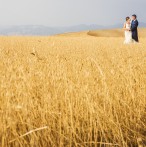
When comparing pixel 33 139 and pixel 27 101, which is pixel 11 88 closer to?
pixel 27 101

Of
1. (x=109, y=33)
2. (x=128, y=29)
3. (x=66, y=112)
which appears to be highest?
(x=128, y=29)

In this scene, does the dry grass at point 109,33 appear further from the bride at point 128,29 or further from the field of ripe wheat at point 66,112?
the field of ripe wheat at point 66,112

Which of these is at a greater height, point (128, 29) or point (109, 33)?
point (128, 29)

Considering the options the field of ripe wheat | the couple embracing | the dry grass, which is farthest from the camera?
the dry grass

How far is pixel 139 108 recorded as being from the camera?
9.51ft

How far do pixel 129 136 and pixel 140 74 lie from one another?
3.85ft

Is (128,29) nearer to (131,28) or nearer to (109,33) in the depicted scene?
(131,28)

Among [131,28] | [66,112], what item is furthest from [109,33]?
[66,112]

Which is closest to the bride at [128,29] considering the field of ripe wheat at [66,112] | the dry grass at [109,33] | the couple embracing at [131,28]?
the couple embracing at [131,28]

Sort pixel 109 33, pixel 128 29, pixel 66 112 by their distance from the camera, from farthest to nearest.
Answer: pixel 109 33 < pixel 128 29 < pixel 66 112

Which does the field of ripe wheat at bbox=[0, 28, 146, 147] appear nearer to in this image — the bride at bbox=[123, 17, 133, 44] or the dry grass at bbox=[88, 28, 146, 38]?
the bride at bbox=[123, 17, 133, 44]

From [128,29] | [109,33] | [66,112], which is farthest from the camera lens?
[109,33]

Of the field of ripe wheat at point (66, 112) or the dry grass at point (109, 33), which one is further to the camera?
the dry grass at point (109, 33)

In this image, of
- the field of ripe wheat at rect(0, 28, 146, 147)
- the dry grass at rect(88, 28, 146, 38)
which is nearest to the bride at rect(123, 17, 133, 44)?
the field of ripe wheat at rect(0, 28, 146, 147)
